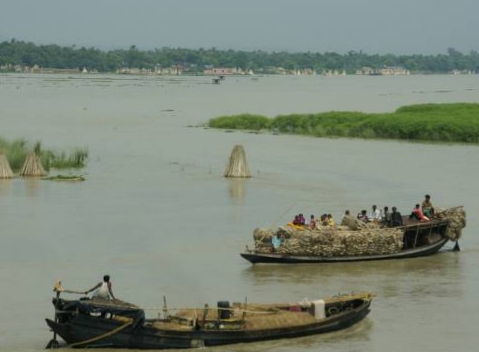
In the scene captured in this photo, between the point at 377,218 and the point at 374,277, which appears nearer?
the point at 374,277

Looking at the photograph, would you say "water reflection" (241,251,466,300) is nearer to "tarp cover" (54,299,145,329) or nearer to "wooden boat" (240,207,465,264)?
"wooden boat" (240,207,465,264)

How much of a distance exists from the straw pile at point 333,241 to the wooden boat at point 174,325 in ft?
17.7

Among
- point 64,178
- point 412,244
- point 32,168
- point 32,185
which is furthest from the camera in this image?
point 64,178

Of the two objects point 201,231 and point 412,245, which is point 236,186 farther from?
point 412,245

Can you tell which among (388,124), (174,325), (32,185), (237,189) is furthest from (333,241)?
(388,124)

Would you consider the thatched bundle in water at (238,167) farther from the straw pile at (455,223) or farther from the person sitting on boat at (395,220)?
the person sitting on boat at (395,220)

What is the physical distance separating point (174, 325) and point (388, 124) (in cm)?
4368

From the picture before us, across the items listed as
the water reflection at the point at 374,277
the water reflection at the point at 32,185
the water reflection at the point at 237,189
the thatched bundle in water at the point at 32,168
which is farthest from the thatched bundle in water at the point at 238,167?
the water reflection at the point at 374,277

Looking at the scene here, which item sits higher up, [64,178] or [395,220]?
[395,220]

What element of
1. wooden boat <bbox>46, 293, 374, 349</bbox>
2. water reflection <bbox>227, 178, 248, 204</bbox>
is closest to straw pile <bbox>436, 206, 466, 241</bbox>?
wooden boat <bbox>46, 293, 374, 349</bbox>

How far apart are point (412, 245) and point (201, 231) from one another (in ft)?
19.8

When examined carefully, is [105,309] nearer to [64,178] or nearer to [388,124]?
[64,178]

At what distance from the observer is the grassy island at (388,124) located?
59250 mm

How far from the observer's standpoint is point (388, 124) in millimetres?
61406
